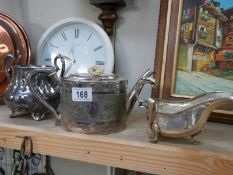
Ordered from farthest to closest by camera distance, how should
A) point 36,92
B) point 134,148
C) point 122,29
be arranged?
point 122,29, point 36,92, point 134,148

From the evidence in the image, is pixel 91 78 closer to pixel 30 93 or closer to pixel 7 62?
pixel 30 93

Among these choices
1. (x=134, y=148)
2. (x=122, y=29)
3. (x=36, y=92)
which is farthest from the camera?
(x=122, y=29)

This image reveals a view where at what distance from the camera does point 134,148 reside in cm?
46

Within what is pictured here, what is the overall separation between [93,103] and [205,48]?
298 millimetres

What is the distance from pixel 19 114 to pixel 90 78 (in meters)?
0.23

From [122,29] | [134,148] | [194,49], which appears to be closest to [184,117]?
[134,148]

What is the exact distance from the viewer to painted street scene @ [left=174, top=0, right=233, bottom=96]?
0.61 m

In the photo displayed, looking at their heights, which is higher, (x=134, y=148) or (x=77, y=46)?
(x=77, y=46)

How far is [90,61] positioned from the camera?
0.74 m

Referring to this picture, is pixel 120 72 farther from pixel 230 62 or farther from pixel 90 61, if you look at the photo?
pixel 230 62

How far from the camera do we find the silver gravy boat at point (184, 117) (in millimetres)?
457

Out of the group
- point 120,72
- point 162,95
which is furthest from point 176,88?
point 120,72

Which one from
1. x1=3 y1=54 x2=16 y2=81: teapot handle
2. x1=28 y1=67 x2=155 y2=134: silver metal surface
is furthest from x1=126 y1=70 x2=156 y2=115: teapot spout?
x1=3 y1=54 x2=16 y2=81: teapot handle

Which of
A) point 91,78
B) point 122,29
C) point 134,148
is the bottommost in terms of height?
point 134,148
